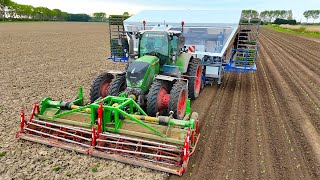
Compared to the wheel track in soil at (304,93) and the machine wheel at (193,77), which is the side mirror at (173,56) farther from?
the wheel track in soil at (304,93)

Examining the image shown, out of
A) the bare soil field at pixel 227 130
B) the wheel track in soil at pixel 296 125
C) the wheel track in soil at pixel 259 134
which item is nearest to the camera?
the bare soil field at pixel 227 130

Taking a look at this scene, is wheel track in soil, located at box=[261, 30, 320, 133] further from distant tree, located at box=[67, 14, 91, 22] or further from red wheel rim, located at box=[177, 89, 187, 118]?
distant tree, located at box=[67, 14, 91, 22]

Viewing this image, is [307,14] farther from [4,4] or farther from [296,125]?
[296,125]

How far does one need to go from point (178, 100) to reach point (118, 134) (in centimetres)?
160

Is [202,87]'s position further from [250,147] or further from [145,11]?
[145,11]

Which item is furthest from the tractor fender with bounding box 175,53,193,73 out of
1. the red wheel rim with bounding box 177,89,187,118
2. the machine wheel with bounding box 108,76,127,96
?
the machine wheel with bounding box 108,76,127,96

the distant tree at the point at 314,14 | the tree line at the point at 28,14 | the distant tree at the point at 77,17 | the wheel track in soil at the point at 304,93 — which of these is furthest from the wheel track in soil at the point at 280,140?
the distant tree at the point at 314,14

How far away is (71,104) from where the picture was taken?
5.89m

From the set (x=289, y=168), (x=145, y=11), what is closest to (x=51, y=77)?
(x=145, y=11)

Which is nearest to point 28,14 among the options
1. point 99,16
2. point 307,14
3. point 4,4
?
point 4,4

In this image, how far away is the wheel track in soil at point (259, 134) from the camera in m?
4.84

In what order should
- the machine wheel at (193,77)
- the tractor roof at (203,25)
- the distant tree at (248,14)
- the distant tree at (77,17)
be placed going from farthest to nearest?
the distant tree at (77,17) < the distant tree at (248,14) < the tractor roof at (203,25) < the machine wheel at (193,77)

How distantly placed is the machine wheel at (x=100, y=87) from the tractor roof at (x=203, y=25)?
14.0 ft

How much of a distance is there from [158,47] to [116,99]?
227cm
